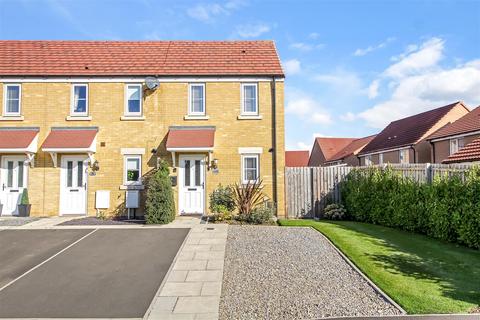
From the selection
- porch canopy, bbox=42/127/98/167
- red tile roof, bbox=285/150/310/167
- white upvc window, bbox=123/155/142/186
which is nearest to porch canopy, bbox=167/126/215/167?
white upvc window, bbox=123/155/142/186

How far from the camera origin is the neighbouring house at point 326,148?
152 feet

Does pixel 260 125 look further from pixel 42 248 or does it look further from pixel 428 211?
pixel 42 248

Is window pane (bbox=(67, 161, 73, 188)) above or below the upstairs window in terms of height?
below

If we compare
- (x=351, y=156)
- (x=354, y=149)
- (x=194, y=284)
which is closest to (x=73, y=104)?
(x=194, y=284)

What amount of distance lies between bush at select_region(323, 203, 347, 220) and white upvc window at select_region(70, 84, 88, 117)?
11.5 metres

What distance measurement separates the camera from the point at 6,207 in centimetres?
1427

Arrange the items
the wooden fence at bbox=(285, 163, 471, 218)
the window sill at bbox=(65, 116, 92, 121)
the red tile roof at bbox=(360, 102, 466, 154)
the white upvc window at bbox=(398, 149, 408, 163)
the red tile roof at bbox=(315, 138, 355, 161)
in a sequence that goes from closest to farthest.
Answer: the window sill at bbox=(65, 116, 92, 121), the wooden fence at bbox=(285, 163, 471, 218), the red tile roof at bbox=(360, 102, 466, 154), the white upvc window at bbox=(398, 149, 408, 163), the red tile roof at bbox=(315, 138, 355, 161)

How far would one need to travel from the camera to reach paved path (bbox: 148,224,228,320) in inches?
207

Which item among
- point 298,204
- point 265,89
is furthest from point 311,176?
point 265,89

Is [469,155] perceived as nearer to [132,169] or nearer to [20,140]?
[132,169]

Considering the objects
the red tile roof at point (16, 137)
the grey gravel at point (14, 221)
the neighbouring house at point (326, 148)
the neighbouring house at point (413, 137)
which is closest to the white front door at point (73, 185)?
the grey gravel at point (14, 221)

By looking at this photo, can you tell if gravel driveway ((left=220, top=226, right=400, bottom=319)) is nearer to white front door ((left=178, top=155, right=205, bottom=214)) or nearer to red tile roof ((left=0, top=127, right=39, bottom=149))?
white front door ((left=178, top=155, right=205, bottom=214))

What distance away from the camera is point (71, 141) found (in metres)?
13.9

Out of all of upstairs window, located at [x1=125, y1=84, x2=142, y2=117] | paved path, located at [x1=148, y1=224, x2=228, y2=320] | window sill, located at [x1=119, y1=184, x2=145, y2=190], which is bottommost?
paved path, located at [x1=148, y1=224, x2=228, y2=320]
